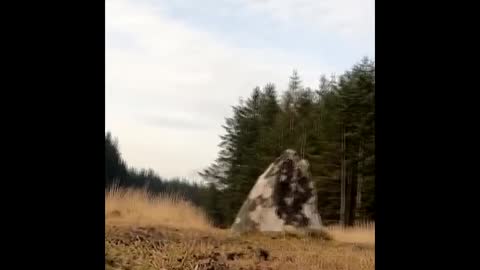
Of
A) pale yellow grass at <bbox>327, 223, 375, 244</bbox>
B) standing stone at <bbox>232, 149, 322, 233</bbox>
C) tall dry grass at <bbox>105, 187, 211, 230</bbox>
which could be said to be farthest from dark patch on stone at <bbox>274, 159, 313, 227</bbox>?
tall dry grass at <bbox>105, 187, 211, 230</bbox>

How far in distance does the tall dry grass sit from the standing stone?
7.5 inches

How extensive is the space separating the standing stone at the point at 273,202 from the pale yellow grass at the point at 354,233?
75mm

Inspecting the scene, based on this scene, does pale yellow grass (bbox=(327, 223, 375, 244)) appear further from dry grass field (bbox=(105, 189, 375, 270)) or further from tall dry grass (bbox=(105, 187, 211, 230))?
tall dry grass (bbox=(105, 187, 211, 230))

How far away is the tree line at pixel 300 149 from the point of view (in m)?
2.51

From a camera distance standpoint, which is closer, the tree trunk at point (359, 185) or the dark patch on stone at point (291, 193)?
the tree trunk at point (359, 185)

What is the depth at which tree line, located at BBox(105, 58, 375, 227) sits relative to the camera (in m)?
2.51

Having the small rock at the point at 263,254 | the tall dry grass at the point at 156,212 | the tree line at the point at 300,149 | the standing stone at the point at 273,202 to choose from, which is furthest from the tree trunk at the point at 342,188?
the tall dry grass at the point at 156,212

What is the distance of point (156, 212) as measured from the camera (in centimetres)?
267

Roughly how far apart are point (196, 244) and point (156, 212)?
234 millimetres

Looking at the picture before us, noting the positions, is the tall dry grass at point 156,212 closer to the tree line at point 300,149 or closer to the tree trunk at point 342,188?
the tree line at point 300,149
